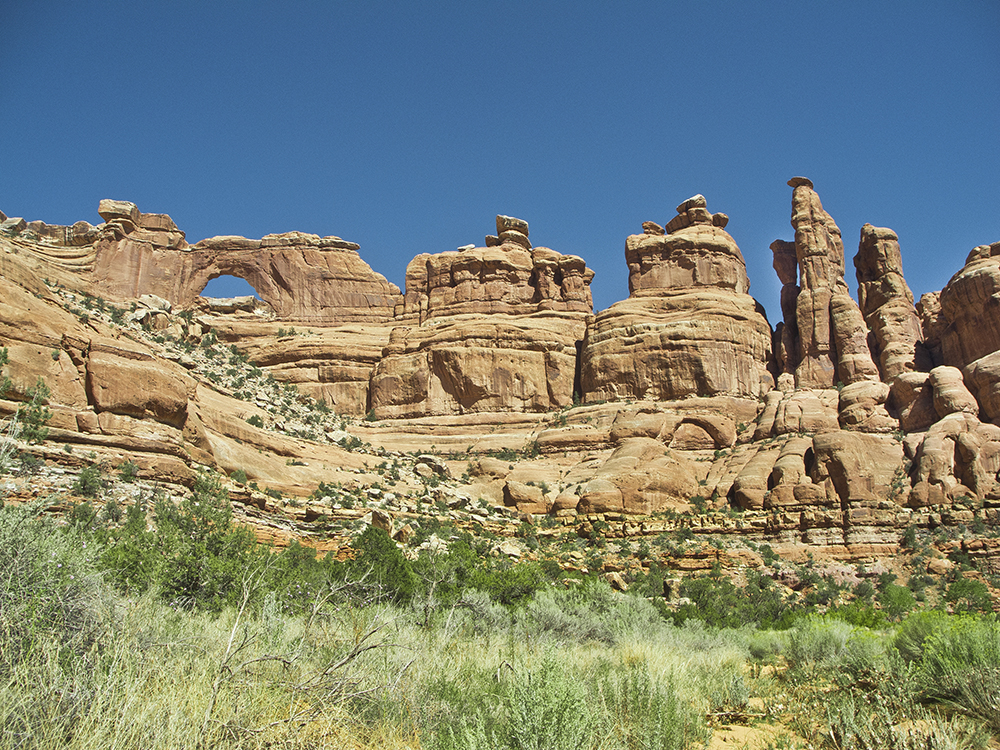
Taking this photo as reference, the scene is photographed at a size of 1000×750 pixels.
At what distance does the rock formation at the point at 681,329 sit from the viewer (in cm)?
4959

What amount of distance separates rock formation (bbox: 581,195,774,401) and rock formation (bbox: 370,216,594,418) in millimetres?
3289

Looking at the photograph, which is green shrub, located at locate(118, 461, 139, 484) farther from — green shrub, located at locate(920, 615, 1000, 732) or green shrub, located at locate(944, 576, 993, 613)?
green shrub, located at locate(944, 576, 993, 613)

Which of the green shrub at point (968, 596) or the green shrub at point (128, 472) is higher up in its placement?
the green shrub at point (128, 472)

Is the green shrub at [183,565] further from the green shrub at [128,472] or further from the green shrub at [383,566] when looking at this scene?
the green shrub at [128,472]

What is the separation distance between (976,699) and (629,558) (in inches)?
958

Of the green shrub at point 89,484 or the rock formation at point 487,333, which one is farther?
the rock formation at point 487,333

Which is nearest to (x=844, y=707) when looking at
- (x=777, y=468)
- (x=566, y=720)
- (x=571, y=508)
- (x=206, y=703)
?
(x=566, y=720)

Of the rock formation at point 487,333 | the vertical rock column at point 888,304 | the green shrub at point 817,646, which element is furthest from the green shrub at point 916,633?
the vertical rock column at point 888,304

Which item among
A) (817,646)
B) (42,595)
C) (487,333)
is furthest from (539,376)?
(42,595)

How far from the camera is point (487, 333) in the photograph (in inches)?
2131

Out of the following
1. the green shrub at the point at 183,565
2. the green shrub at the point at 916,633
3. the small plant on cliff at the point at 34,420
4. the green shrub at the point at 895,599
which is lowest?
the green shrub at the point at 895,599

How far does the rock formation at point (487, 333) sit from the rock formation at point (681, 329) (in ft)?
10.8

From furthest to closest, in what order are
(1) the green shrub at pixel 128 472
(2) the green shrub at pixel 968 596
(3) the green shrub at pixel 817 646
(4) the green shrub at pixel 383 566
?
(2) the green shrub at pixel 968 596 → (1) the green shrub at pixel 128 472 → (4) the green shrub at pixel 383 566 → (3) the green shrub at pixel 817 646

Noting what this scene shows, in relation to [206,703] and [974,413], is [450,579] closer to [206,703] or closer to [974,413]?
[206,703]
